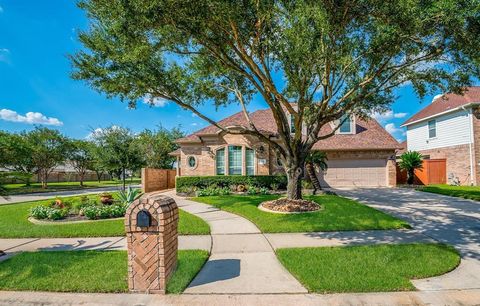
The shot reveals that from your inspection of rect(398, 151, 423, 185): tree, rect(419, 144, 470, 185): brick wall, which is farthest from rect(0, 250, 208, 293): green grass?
rect(419, 144, 470, 185): brick wall

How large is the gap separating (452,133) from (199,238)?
21462mm

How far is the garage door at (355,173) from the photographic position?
746 inches

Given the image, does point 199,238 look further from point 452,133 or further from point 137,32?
point 452,133

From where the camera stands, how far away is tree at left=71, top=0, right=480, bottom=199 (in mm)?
6738

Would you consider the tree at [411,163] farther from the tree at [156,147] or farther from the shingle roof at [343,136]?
the tree at [156,147]

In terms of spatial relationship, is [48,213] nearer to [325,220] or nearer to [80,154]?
[325,220]

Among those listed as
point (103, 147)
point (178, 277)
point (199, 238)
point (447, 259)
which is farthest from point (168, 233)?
point (103, 147)

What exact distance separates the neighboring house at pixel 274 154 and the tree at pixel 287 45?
6.17m

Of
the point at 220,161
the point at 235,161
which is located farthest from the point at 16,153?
the point at 235,161

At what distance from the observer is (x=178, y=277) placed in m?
4.28

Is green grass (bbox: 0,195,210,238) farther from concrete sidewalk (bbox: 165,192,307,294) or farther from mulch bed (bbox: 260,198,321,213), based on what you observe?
mulch bed (bbox: 260,198,321,213)

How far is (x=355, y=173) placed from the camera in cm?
1906

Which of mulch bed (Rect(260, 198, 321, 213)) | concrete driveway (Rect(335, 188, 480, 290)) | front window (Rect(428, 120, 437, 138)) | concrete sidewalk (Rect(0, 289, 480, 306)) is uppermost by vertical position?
front window (Rect(428, 120, 437, 138))

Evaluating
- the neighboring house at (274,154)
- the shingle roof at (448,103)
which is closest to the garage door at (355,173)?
the neighboring house at (274,154)
